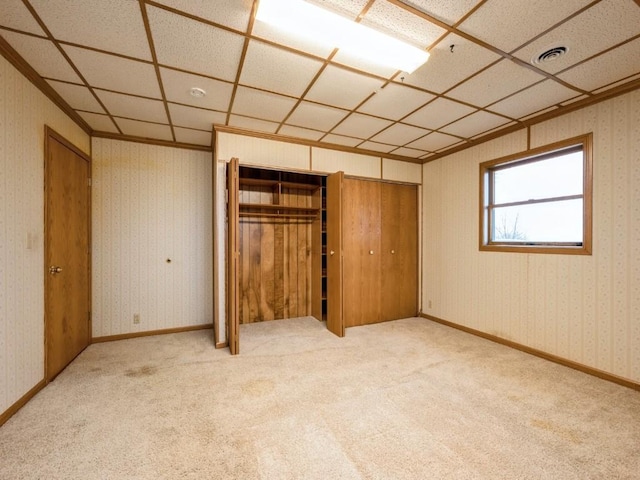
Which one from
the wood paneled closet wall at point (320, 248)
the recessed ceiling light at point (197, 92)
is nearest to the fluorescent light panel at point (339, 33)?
the recessed ceiling light at point (197, 92)

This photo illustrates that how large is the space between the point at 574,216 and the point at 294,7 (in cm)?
329

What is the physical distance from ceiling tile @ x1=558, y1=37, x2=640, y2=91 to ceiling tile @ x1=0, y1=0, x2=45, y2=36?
3.76 metres

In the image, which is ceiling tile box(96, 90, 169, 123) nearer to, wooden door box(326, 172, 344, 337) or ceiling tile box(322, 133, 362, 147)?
ceiling tile box(322, 133, 362, 147)

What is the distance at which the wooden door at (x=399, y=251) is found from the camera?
4457 millimetres

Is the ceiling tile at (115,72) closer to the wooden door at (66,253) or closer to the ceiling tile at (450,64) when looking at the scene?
the wooden door at (66,253)

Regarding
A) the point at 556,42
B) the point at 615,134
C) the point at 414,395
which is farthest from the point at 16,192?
the point at 615,134

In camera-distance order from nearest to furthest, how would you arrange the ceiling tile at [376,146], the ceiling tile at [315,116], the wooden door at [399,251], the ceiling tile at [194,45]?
the ceiling tile at [194,45] → the ceiling tile at [315,116] → the ceiling tile at [376,146] → the wooden door at [399,251]

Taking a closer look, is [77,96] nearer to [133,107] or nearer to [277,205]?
[133,107]

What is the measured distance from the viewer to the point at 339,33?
1788mm

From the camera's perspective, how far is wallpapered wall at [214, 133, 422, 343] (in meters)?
3.41

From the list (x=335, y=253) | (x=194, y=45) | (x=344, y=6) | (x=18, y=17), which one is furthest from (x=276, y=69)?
(x=335, y=253)

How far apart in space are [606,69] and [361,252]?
305 centimetres

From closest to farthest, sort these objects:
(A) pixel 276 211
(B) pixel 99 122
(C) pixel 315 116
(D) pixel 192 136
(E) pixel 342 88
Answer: (E) pixel 342 88 < (C) pixel 315 116 < (B) pixel 99 122 < (D) pixel 192 136 < (A) pixel 276 211

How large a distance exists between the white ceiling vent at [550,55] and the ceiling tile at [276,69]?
5.27 feet
